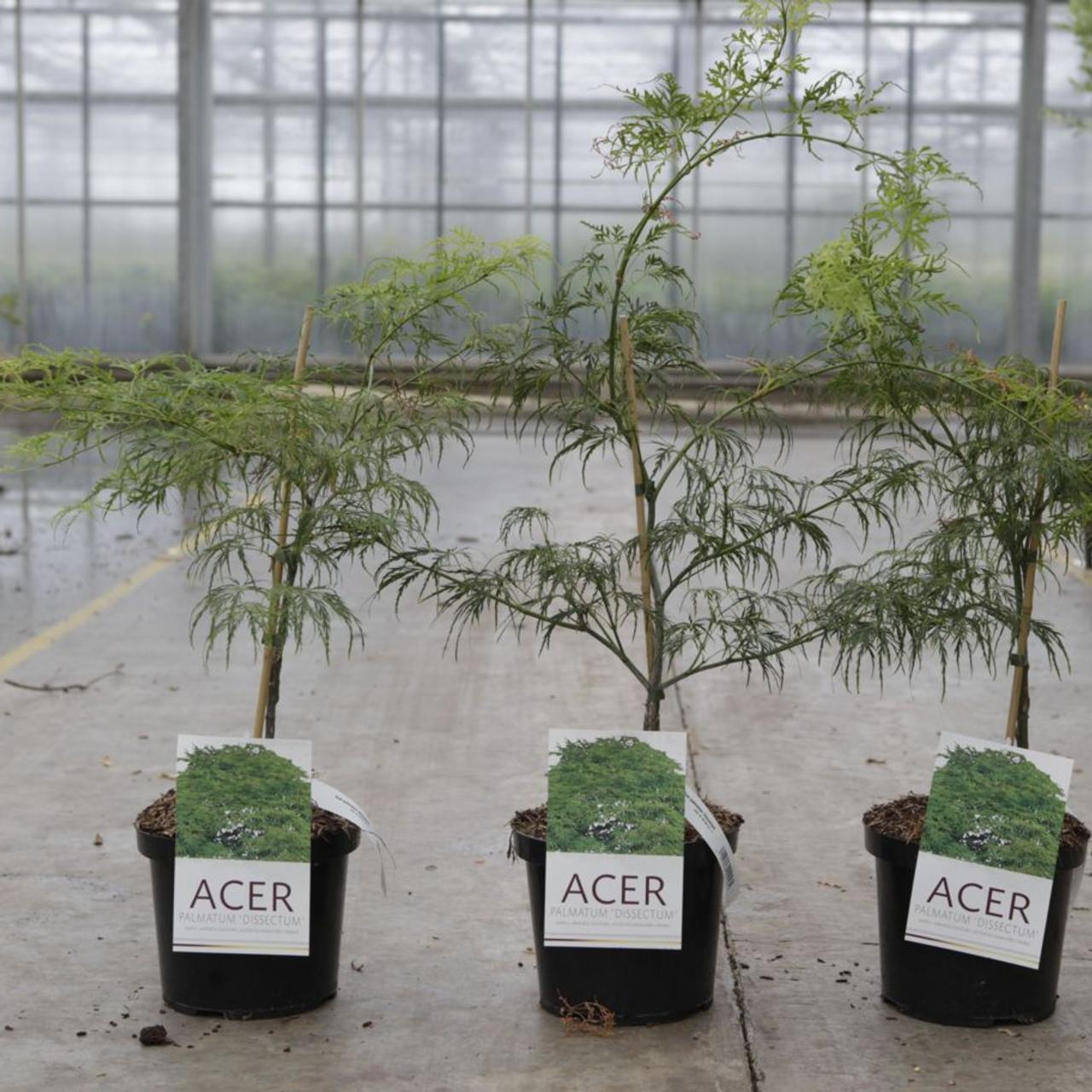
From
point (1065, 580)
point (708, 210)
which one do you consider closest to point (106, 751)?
point (1065, 580)

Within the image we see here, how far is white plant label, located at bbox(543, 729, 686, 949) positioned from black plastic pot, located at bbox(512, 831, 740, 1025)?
0.18 feet

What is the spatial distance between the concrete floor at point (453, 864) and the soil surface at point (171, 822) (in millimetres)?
374

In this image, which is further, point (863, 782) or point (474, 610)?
point (863, 782)

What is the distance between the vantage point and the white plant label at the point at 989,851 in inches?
125

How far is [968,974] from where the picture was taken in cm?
331

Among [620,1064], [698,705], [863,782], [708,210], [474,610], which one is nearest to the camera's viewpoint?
[620,1064]

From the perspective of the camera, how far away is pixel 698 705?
241 inches

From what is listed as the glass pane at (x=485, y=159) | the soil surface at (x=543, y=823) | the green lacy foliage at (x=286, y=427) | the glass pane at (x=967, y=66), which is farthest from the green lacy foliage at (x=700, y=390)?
the glass pane at (x=967, y=66)

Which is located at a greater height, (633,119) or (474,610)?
(633,119)

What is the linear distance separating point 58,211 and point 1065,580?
43.8 ft

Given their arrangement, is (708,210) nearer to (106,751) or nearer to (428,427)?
(106,751)

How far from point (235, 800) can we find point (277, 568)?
1.51ft

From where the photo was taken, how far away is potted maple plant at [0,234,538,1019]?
3.12 m

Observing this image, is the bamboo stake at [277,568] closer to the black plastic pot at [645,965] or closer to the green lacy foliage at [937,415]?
the black plastic pot at [645,965]
